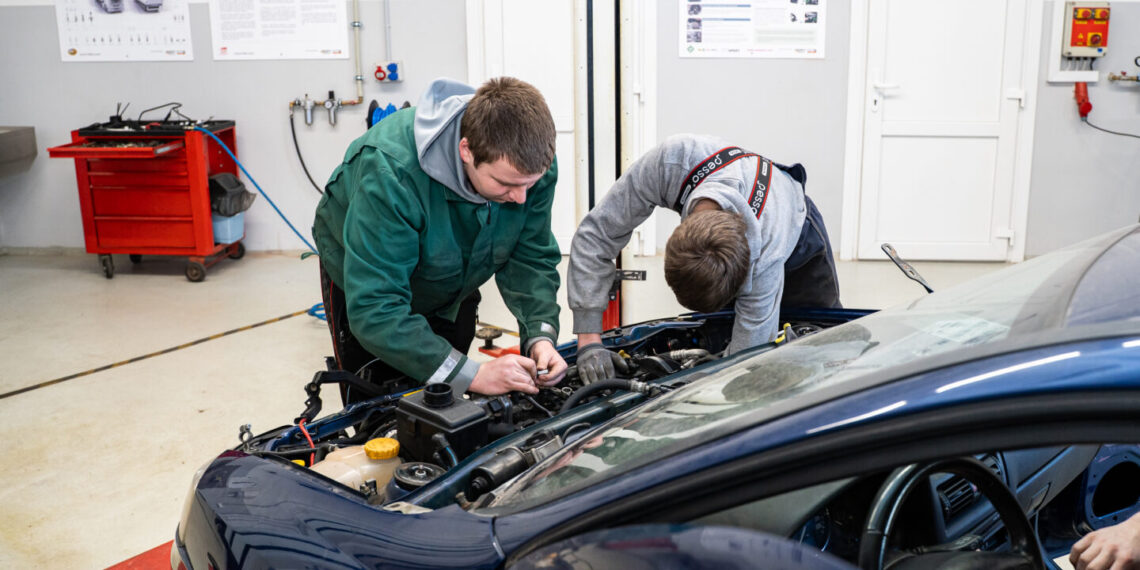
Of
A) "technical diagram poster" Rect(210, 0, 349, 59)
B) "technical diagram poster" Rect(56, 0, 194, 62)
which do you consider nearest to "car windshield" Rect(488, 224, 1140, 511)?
"technical diagram poster" Rect(210, 0, 349, 59)

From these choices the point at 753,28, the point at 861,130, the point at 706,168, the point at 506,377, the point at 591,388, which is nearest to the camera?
the point at 591,388

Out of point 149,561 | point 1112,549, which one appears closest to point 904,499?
point 1112,549

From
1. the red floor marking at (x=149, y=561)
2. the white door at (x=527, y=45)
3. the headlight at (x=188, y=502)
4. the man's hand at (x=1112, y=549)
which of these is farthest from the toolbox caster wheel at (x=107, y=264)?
the man's hand at (x=1112, y=549)

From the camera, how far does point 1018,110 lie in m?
5.67

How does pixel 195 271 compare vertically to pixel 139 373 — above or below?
above

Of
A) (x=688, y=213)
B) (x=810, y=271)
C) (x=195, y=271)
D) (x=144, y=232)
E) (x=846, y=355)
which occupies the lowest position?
(x=195, y=271)

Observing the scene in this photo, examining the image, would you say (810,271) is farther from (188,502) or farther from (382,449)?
(188,502)

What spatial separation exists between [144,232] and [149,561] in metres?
3.63

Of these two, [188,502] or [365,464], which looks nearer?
[188,502]

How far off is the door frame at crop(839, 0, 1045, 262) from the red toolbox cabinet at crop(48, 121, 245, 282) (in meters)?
4.26

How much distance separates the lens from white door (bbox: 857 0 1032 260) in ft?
18.4

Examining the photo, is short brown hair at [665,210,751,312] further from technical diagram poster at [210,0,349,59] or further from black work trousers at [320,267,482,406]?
technical diagram poster at [210,0,349,59]

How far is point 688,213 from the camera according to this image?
2.20 metres

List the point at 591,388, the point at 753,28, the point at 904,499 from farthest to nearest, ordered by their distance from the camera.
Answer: the point at 753,28 < the point at 591,388 < the point at 904,499
